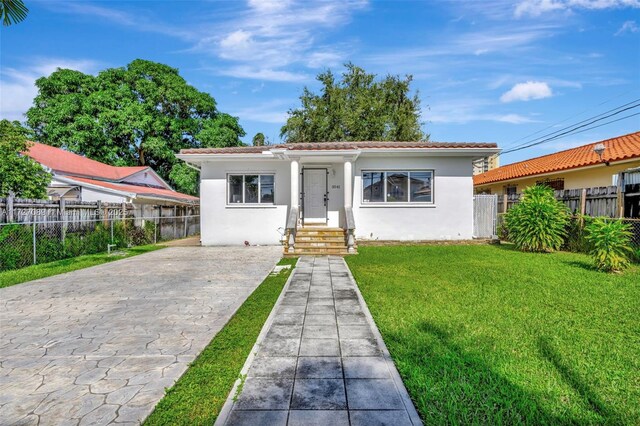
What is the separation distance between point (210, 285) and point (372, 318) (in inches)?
144

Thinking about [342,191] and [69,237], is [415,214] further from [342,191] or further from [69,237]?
[69,237]

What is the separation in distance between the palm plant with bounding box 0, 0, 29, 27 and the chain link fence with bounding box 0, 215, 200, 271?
799 centimetres

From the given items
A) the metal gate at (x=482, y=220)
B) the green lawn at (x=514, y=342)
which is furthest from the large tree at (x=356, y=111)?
the green lawn at (x=514, y=342)

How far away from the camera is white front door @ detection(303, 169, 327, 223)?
13.0 metres

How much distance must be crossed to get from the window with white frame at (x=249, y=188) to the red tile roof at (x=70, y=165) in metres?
10.8

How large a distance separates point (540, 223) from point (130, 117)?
91.3ft

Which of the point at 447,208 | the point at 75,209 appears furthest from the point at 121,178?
the point at 447,208

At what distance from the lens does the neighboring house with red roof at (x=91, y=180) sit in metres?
15.8

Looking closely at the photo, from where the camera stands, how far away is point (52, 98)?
85.3ft

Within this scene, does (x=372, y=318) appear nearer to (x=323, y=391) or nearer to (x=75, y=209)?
(x=323, y=391)

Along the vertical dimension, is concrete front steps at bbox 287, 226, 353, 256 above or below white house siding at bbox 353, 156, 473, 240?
below

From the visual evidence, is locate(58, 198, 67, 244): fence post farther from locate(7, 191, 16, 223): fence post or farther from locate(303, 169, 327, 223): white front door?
locate(303, 169, 327, 223): white front door

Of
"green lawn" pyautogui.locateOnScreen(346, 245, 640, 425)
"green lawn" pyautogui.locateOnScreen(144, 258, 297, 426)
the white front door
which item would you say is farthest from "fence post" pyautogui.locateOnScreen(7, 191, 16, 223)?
"green lawn" pyautogui.locateOnScreen(346, 245, 640, 425)

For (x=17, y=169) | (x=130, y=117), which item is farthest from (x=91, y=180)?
(x=130, y=117)
